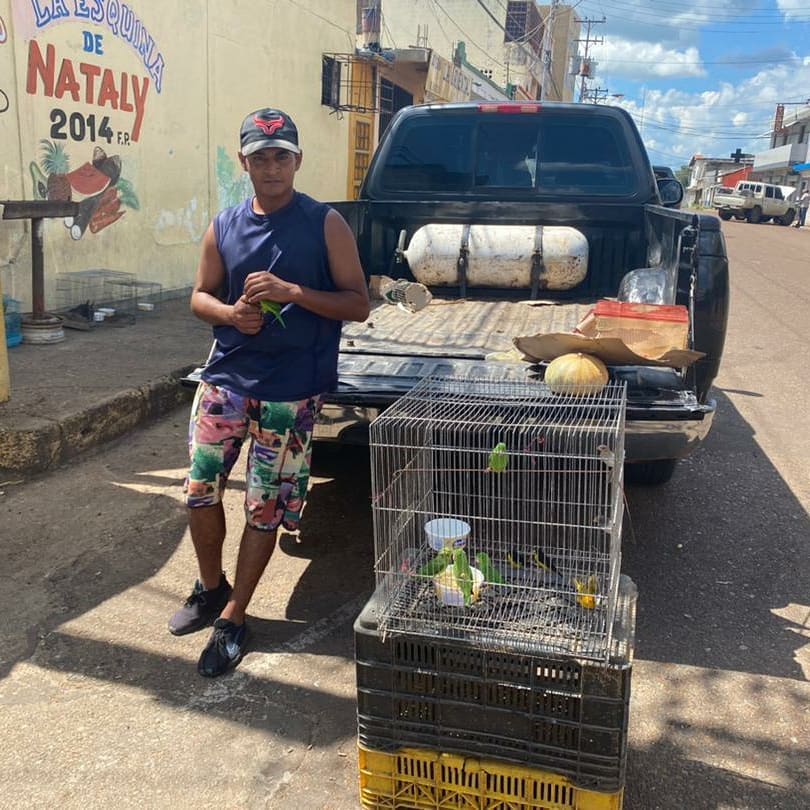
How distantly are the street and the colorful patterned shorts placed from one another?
1.87 feet

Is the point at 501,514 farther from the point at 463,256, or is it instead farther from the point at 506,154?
the point at 506,154

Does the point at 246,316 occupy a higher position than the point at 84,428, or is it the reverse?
the point at 246,316

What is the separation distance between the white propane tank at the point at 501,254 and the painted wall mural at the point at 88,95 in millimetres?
4259

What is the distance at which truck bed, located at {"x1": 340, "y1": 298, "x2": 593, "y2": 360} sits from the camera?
3.95 metres

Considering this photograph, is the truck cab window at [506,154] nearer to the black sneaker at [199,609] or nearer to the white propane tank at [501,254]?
the white propane tank at [501,254]

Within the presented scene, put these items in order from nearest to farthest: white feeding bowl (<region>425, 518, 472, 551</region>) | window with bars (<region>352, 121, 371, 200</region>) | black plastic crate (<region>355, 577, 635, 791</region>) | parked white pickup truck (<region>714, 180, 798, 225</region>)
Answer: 1. black plastic crate (<region>355, 577, 635, 791</region>)
2. white feeding bowl (<region>425, 518, 472, 551</region>)
3. window with bars (<region>352, 121, 371, 200</region>)
4. parked white pickup truck (<region>714, 180, 798, 225</region>)

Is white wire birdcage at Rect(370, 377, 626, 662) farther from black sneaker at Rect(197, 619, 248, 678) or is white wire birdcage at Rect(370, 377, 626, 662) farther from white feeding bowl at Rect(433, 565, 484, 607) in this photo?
black sneaker at Rect(197, 619, 248, 678)

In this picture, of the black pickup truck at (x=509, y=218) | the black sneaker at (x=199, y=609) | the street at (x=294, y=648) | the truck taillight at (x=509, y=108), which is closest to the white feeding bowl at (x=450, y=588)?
the street at (x=294, y=648)

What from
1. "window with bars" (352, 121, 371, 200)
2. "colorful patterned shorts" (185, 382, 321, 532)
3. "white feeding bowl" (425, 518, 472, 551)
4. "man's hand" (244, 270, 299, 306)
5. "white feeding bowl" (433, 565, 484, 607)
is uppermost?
"window with bars" (352, 121, 371, 200)

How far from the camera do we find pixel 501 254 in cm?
519

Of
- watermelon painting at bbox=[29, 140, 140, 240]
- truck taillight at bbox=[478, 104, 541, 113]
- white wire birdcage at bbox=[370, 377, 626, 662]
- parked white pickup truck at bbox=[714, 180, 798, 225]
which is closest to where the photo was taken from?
white wire birdcage at bbox=[370, 377, 626, 662]

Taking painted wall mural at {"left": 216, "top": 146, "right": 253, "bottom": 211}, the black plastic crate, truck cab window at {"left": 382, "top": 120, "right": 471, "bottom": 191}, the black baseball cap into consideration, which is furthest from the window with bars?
the black plastic crate

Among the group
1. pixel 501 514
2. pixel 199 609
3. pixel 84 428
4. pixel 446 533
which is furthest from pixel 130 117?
pixel 446 533

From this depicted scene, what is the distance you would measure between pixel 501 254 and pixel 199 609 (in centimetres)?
304
